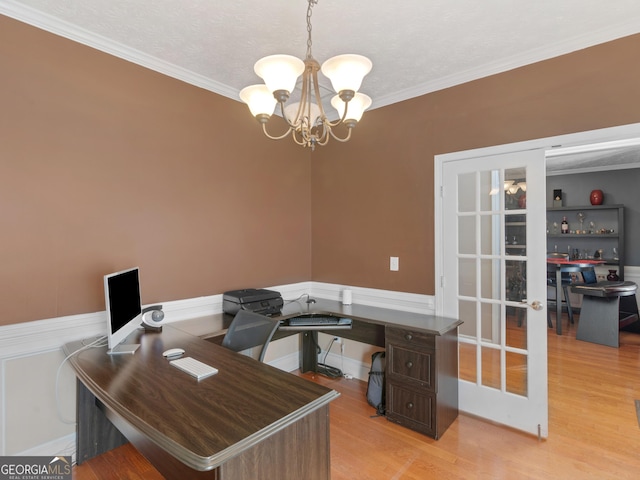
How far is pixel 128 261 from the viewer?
7.97 ft

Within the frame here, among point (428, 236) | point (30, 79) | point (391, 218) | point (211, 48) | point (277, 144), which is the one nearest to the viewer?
point (30, 79)

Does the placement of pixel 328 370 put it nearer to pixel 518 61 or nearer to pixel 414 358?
pixel 414 358

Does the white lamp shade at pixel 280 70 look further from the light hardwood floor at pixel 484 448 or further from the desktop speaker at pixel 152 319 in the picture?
the light hardwood floor at pixel 484 448

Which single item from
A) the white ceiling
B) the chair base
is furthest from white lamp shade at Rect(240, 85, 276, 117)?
the chair base

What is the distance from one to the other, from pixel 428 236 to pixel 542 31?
5.23ft

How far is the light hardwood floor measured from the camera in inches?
81.0

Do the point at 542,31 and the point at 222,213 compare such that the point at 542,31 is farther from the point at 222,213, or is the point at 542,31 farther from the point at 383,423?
the point at 383,423

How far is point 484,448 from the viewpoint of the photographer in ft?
7.54

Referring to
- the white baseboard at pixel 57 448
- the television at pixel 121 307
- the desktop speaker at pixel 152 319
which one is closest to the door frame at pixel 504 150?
the desktop speaker at pixel 152 319

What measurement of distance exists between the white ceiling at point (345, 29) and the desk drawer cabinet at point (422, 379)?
2035mm

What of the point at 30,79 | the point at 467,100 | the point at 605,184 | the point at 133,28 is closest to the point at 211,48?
the point at 133,28

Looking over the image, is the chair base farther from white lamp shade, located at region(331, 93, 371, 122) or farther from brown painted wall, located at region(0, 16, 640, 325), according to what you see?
white lamp shade, located at region(331, 93, 371, 122)

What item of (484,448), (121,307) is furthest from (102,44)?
(484,448)

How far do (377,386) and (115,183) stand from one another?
255 centimetres
